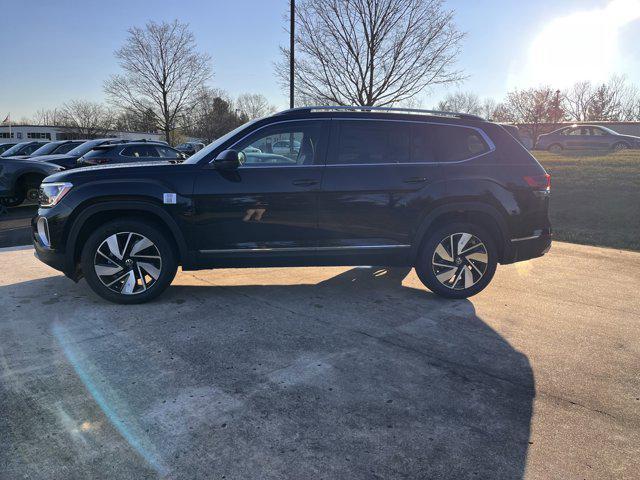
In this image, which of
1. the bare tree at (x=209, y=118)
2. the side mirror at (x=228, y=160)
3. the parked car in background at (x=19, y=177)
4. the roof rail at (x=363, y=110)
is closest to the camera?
the side mirror at (x=228, y=160)

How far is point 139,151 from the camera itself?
42.5 ft

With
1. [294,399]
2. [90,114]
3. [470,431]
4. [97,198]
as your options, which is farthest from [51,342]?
[90,114]

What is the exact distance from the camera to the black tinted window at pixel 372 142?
453cm

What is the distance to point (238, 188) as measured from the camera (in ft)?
14.2

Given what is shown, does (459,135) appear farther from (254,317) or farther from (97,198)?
(97,198)

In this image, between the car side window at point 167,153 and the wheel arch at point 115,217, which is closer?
the wheel arch at point 115,217

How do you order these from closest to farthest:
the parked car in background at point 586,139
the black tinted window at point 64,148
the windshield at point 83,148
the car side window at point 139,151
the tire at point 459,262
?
the tire at point 459,262 < the car side window at point 139,151 < the windshield at point 83,148 < the black tinted window at point 64,148 < the parked car in background at point 586,139

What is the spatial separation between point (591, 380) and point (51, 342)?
4.02 m

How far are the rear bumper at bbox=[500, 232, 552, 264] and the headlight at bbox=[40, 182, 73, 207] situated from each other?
14.3 feet

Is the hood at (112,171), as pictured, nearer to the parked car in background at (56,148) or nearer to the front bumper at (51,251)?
the front bumper at (51,251)

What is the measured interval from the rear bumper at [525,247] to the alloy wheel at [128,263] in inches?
139

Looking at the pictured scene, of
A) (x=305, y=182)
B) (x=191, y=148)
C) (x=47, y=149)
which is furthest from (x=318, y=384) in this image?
(x=191, y=148)

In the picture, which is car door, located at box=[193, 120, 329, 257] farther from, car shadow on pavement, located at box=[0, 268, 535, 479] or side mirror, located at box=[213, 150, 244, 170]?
car shadow on pavement, located at box=[0, 268, 535, 479]

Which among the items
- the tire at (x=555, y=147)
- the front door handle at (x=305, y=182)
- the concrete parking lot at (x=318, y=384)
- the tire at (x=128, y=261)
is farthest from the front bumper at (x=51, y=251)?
the tire at (x=555, y=147)
